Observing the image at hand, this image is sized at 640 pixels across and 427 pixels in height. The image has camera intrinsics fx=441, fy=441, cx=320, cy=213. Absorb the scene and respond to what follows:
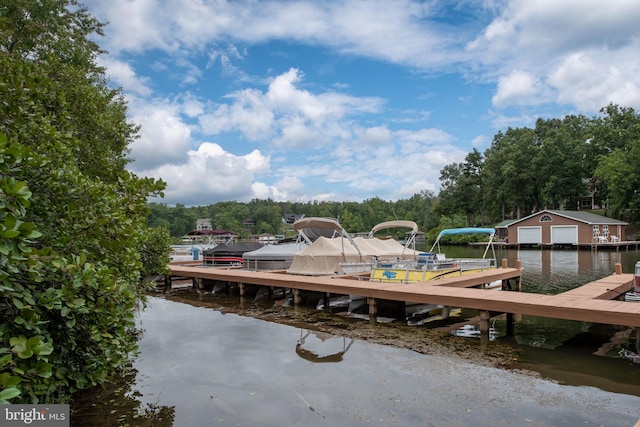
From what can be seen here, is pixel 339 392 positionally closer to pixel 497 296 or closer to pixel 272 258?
pixel 497 296

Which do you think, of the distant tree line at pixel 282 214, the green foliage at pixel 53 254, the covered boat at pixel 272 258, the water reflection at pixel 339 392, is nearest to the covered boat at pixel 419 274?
the water reflection at pixel 339 392

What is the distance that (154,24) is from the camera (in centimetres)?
1397

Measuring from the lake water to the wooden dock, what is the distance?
74cm

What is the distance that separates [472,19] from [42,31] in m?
15.1

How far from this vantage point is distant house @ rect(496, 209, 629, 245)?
45531 mm

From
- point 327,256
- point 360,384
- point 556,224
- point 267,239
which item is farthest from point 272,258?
point 556,224

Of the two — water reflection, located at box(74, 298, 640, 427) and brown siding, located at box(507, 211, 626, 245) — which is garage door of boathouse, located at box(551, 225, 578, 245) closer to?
brown siding, located at box(507, 211, 626, 245)

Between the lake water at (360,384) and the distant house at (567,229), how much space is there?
41.1 meters

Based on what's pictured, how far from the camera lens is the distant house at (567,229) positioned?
45.5m

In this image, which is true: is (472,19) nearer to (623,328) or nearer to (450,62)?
(450,62)

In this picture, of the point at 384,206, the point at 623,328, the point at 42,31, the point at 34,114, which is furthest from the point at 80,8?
the point at 384,206

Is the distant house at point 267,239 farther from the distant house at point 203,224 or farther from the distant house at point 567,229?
the distant house at point 567,229

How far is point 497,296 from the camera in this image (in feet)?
31.6

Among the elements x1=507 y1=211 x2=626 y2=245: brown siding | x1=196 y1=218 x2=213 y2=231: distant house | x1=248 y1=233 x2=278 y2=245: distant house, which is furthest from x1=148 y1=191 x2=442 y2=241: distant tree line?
x1=507 y1=211 x2=626 y2=245: brown siding
